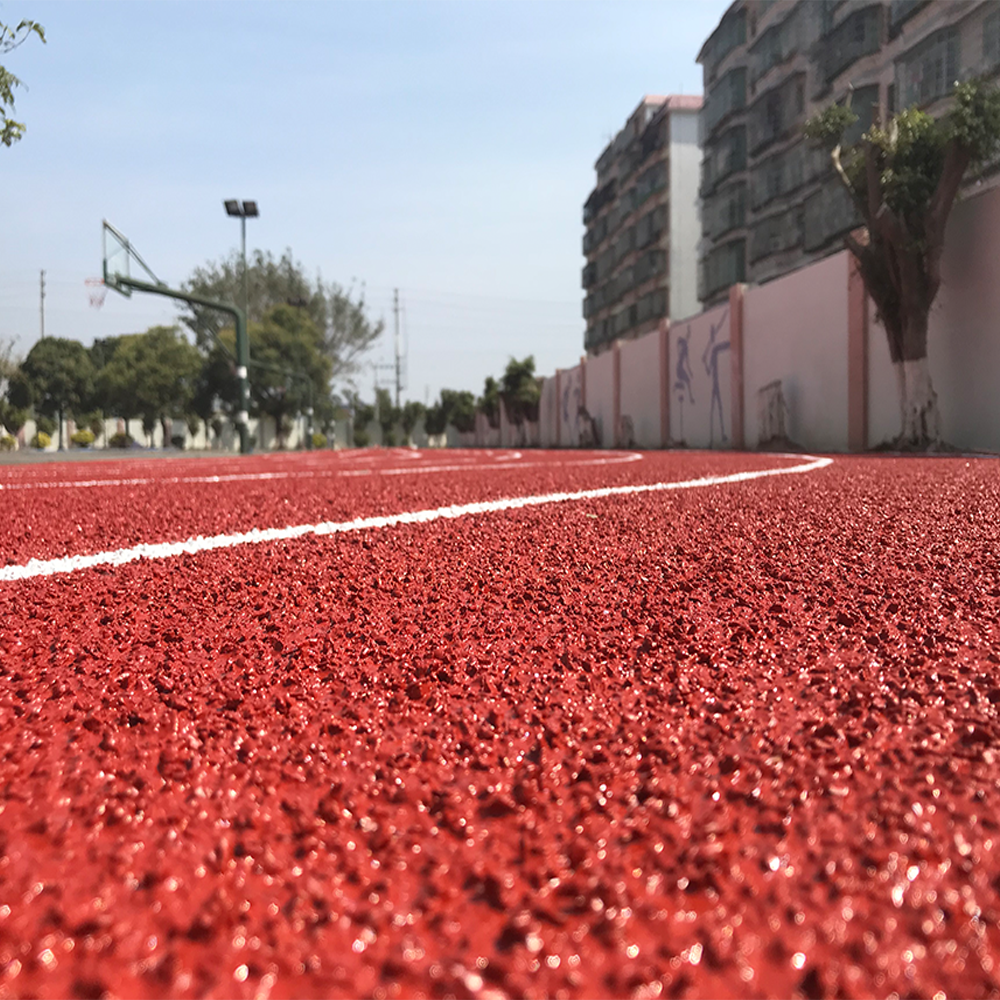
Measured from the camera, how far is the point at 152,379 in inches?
1789

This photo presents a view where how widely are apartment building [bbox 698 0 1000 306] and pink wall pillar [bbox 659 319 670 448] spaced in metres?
7.75

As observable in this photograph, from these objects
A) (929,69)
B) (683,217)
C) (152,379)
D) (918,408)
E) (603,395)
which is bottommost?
(918,408)

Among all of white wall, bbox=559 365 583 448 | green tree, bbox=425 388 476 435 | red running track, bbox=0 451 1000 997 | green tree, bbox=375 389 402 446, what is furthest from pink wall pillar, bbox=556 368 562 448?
green tree, bbox=375 389 402 446

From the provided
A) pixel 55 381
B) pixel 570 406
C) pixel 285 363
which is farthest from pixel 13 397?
pixel 570 406

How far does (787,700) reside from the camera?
1098 mm

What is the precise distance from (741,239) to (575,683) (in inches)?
1412

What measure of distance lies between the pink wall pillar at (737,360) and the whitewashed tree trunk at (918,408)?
19.6 ft

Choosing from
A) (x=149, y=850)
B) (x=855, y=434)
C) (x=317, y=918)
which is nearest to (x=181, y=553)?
(x=149, y=850)

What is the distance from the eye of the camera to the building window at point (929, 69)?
23.2 meters

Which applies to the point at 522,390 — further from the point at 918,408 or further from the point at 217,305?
the point at 918,408

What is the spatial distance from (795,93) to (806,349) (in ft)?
69.1

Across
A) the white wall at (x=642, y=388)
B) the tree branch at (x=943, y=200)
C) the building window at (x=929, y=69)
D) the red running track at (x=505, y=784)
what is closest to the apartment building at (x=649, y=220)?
the building window at (x=929, y=69)

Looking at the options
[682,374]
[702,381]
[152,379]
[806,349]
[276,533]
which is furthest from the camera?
[152,379]

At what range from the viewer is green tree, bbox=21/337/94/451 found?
5166cm
